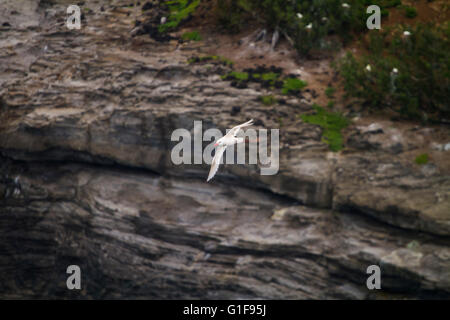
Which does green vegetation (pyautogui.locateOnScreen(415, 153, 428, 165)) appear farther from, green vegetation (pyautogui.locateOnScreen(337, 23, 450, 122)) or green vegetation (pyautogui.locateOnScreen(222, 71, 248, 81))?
green vegetation (pyautogui.locateOnScreen(222, 71, 248, 81))

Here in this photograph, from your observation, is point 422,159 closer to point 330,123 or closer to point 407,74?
point 407,74

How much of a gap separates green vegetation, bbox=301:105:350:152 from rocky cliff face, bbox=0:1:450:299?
28 centimetres

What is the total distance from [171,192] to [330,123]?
650 centimetres

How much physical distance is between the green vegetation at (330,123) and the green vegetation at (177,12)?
8.70 m

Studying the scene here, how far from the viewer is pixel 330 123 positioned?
15375mm

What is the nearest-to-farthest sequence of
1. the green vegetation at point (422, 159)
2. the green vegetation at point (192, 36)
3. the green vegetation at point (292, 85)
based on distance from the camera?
the green vegetation at point (422, 159)
the green vegetation at point (292, 85)
the green vegetation at point (192, 36)

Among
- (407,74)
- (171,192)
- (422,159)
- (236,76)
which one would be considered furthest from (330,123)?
(171,192)

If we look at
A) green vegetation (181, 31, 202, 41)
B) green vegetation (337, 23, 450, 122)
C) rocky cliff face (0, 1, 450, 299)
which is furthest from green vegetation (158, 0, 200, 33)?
green vegetation (337, 23, 450, 122)

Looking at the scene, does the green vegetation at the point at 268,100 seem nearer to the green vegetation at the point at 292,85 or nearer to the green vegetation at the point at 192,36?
the green vegetation at the point at 292,85

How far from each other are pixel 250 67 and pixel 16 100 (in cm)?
1030

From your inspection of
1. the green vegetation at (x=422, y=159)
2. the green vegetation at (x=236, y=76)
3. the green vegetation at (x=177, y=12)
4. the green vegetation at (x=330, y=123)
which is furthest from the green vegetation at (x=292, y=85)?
the green vegetation at (x=177, y=12)

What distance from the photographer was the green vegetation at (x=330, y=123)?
48.6 ft

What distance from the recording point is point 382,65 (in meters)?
14.5

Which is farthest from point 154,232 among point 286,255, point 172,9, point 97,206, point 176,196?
point 172,9
